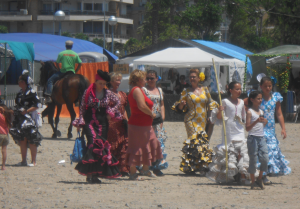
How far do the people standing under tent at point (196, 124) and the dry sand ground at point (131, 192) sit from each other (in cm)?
26

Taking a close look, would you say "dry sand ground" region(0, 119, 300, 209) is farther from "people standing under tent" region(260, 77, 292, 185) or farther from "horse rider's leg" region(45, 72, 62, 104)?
"horse rider's leg" region(45, 72, 62, 104)

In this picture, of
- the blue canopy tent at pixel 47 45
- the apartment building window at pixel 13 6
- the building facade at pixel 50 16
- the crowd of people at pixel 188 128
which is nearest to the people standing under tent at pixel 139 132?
the crowd of people at pixel 188 128

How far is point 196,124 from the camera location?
27.1ft

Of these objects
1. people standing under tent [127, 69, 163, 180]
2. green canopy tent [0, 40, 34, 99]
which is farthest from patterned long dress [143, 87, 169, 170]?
green canopy tent [0, 40, 34, 99]

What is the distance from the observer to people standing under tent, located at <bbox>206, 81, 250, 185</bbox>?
7215 millimetres

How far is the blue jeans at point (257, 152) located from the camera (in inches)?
269

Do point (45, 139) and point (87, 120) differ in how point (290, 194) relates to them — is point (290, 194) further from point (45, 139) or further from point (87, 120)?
point (45, 139)

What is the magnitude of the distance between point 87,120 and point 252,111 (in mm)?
2339

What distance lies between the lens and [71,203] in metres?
5.83

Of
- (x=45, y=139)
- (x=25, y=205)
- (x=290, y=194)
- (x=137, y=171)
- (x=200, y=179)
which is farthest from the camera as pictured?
(x=45, y=139)

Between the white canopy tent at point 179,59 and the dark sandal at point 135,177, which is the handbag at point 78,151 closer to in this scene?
the dark sandal at point 135,177

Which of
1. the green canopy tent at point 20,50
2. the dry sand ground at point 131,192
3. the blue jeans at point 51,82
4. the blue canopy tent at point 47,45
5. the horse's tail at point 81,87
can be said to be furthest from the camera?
the blue canopy tent at point 47,45

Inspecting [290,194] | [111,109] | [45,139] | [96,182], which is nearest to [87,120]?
[111,109]

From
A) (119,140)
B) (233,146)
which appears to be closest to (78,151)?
(119,140)
